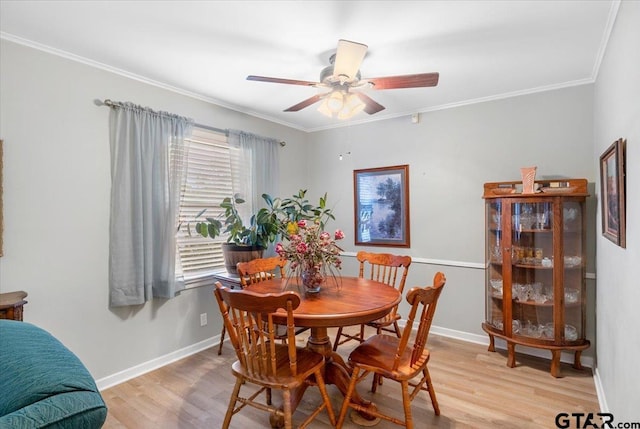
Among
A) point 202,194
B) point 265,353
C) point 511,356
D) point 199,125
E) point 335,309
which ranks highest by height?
point 199,125

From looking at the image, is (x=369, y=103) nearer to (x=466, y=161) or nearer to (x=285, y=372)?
(x=466, y=161)

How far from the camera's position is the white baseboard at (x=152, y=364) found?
2.69 metres

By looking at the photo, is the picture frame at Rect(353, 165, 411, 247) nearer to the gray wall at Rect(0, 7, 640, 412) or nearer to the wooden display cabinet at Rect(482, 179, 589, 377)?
the gray wall at Rect(0, 7, 640, 412)

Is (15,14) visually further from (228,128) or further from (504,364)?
(504,364)

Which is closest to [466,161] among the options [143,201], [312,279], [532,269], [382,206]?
[382,206]

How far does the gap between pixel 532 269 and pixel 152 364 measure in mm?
3466

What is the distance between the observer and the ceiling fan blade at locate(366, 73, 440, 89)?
2.10m

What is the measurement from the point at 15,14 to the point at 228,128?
6.19 feet

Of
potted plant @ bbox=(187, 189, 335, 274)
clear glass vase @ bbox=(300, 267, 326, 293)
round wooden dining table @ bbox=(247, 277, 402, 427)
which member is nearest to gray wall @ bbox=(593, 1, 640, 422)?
round wooden dining table @ bbox=(247, 277, 402, 427)

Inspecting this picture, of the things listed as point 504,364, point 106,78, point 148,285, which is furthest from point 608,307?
point 106,78

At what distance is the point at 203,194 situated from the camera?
3.50 metres

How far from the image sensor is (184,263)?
3.36m

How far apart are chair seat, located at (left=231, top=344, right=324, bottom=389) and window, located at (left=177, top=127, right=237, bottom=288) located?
161 cm

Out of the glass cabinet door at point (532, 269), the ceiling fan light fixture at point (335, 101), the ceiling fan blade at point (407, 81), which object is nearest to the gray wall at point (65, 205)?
the ceiling fan light fixture at point (335, 101)
